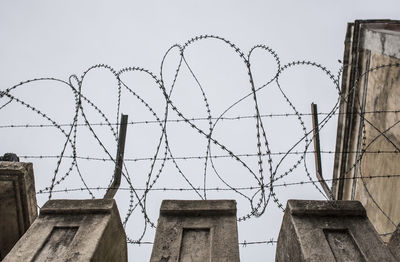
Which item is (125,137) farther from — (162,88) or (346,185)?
(346,185)

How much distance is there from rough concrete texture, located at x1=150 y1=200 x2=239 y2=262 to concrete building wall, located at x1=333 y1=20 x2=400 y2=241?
3.23 m

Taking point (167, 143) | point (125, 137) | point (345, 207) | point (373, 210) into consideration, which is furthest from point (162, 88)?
point (373, 210)

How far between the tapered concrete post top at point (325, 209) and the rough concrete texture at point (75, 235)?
2001mm

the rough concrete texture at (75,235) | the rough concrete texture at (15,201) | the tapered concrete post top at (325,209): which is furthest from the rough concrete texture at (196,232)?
the rough concrete texture at (15,201)

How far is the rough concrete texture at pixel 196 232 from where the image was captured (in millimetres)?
3691

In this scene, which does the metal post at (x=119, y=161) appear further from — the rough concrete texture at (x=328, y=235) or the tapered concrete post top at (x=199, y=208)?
the rough concrete texture at (x=328, y=235)

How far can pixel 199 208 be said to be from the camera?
4336 mm

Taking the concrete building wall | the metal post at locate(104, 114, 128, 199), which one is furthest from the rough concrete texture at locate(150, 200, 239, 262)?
the concrete building wall

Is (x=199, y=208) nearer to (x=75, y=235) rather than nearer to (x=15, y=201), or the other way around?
(x=75, y=235)

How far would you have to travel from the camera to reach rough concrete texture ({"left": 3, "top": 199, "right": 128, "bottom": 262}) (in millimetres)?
3596

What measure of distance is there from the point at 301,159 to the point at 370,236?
A: 5.90ft

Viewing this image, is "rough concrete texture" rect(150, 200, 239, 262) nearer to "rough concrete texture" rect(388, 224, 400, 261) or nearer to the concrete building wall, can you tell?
"rough concrete texture" rect(388, 224, 400, 261)

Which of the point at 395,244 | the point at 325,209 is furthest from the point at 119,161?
the point at 395,244

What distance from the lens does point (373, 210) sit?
8383 millimetres
